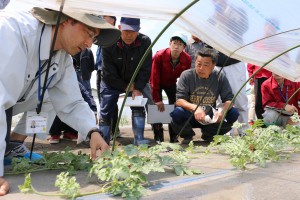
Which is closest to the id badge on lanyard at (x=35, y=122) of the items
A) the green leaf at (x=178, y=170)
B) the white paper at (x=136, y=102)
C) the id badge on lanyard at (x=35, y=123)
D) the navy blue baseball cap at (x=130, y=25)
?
the id badge on lanyard at (x=35, y=123)

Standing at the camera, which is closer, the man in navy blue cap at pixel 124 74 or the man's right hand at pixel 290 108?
the man in navy blue cap at pixel 124 74

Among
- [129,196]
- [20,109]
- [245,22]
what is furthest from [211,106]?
[129,196]

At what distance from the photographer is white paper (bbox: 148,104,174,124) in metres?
3.80

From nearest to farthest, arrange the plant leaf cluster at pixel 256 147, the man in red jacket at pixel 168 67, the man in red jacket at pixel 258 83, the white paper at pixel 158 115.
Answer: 1. the plant leaf cluster at pixel 256 147
2. the white paper at pixel 158 115
3. the man in red jacket at pixel 168 67
4. the man in red jacket at pixel 258 83

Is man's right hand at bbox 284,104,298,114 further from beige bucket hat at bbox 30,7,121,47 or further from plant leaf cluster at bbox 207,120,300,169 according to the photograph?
beige bucket hat at bbox 30,7,121,47

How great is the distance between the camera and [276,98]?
163 inches

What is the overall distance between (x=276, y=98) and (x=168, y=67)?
49.9 inches

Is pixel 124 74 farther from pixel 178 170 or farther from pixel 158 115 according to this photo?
pixel 178 170

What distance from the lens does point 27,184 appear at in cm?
148

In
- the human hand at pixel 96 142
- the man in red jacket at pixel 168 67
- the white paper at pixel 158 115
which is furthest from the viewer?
the man in red jacket at pixel 168 67

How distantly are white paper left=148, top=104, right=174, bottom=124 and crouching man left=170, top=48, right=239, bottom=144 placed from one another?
17cm

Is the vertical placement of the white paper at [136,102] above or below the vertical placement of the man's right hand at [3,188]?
above

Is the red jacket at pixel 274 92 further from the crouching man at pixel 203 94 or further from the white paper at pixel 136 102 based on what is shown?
the white paper at pixel 136 102

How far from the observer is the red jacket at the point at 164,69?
4055 millimetres
